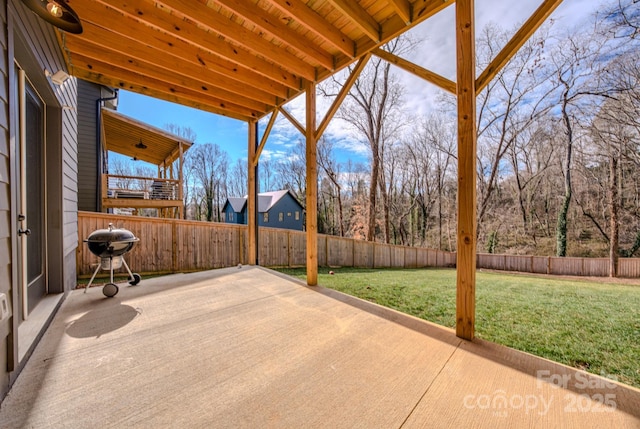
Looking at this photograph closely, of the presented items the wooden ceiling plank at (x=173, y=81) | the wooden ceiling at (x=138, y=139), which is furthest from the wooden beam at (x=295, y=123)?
the wooden ceiling at (x=138, y=139)

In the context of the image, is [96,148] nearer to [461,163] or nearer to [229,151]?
[461,163]

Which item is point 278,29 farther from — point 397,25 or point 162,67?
point 162,67

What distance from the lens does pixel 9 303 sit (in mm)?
1345

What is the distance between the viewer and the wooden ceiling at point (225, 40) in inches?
92.4

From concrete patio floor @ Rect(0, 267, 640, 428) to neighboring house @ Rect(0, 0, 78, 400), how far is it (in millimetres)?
262

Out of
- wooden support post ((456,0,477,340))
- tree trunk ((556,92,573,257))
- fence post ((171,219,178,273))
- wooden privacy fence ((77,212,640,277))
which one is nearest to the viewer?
wooden support post ((456,0,477,340))

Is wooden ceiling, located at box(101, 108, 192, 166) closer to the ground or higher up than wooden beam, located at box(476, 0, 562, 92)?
higher up

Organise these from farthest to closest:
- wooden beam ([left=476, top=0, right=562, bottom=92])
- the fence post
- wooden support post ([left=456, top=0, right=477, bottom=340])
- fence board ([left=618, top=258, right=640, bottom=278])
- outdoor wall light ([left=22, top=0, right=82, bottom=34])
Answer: fence board ([left=618, top=258, right=640, bottom=278])
the fence post
wooden support post ([left=456, top=0, right=477, bottom=340])
wooden beam ([left=476, top=0, right=562, bottom=92])
outdoor wall light ([left=22, top=0, right=82, bottom=34])

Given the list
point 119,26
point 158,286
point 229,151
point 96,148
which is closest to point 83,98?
point 96,148

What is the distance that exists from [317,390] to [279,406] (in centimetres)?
22

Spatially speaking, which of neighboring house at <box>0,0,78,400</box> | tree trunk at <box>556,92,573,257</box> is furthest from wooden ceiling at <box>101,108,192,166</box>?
tree trunk at <box>556,92,573,257</box>

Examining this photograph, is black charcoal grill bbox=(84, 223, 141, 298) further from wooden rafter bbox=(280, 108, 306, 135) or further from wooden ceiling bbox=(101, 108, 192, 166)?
wooden ceiling bbox=(101, 108, 192, 166)

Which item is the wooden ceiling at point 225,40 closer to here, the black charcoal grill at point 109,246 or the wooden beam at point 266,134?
the wooden beam at point 266,134

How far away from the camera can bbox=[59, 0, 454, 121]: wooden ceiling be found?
7.70ft
